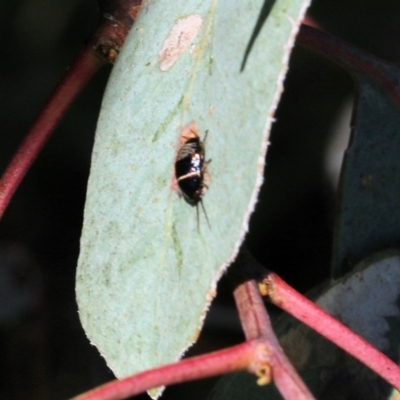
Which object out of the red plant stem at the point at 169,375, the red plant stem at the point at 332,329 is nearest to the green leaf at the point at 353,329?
the red plant stem at the point at 332,329

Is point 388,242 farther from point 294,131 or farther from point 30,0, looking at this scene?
point 30,0

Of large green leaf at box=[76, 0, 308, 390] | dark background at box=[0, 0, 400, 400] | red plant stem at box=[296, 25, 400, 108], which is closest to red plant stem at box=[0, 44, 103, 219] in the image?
large green leaf at box=[76, 0, 308, 390]

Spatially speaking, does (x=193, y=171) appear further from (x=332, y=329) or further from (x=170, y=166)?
(x=332, y=329)

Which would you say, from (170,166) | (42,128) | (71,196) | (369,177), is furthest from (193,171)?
(71,196)

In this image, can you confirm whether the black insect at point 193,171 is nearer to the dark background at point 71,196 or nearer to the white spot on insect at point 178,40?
the white spot on insect at point 178,40

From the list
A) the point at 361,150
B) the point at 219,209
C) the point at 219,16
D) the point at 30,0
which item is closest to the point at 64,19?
the point at 30,0
